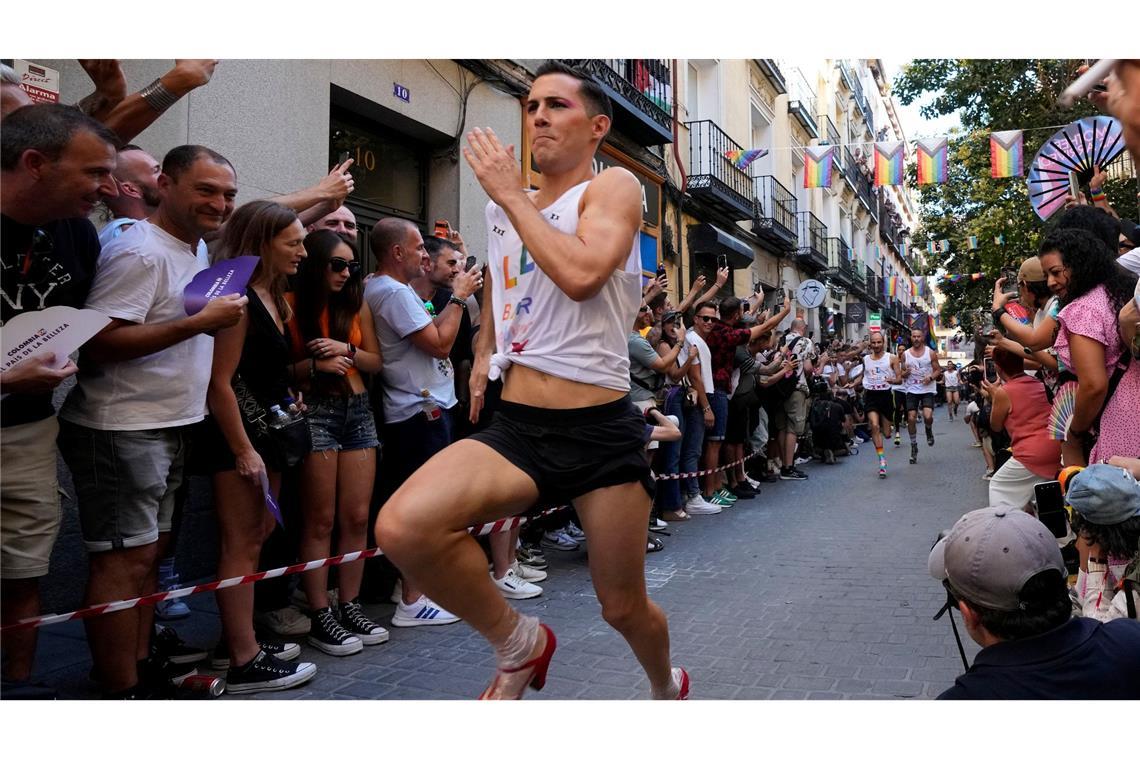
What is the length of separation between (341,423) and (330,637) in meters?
1.05

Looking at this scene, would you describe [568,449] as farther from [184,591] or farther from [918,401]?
[918,401]

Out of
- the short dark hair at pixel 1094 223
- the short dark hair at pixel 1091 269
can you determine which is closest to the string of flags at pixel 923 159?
the short dark hair at pixel 1094 223

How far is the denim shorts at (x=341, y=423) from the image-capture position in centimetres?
403

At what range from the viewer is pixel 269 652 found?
3.62 metres

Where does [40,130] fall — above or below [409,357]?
above

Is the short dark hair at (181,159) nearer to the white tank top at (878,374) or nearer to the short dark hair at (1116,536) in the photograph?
the short dark hair at (1116,536)

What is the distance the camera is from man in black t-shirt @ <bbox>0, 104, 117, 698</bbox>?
2.54 m

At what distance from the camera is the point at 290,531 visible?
445 cm

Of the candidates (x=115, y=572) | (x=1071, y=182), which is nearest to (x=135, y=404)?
(x=115, y=572)

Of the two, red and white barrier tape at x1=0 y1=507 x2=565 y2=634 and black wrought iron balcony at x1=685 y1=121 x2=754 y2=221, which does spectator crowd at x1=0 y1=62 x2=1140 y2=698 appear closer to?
red and white barrier tape at x1=0 y1=507 x2=565 y2=634

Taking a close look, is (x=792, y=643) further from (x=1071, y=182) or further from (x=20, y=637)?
(x=1071, y=182)

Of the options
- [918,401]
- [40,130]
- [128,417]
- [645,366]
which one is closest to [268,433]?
[128,417]

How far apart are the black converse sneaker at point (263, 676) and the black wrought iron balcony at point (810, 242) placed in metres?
22.4

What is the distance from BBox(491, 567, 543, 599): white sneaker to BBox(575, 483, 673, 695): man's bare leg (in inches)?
99.8
